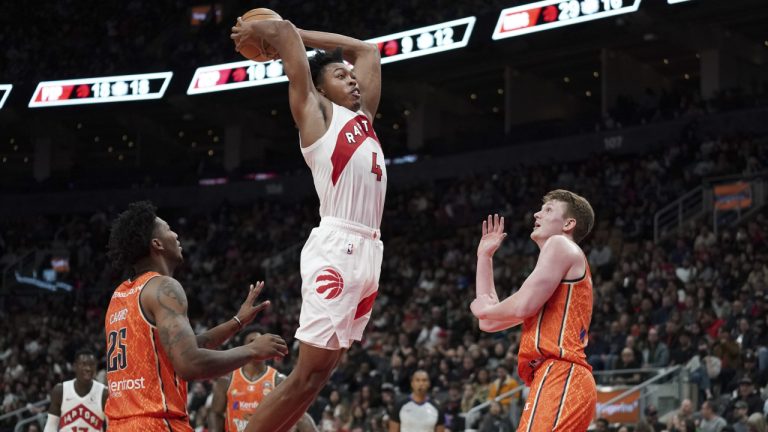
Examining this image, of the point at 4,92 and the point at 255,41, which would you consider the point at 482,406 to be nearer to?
the point at 255,41

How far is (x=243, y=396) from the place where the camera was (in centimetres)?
950

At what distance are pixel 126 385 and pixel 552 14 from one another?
19.7 m

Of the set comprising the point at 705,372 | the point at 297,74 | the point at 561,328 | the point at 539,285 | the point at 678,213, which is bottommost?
the point at 705,372

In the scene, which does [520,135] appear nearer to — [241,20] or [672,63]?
[672,63]

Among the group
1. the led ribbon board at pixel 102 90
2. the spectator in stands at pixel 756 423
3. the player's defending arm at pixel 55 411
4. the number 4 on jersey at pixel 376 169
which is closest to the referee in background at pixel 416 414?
the player's defending arm at pixel 55 411

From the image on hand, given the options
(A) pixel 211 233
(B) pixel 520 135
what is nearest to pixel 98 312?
(A) pixel 211 233

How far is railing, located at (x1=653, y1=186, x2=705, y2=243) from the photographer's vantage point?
866 inches

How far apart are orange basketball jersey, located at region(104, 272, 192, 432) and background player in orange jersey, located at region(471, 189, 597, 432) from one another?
69.0 inches

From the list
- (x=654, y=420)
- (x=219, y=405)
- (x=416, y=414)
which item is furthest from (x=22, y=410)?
(x=654, y=420)

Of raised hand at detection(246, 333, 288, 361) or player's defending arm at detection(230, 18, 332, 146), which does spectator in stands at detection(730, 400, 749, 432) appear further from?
raised hand at detection(246, 333, 288, 361)

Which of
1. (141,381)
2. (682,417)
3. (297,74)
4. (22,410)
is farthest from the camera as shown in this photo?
(22,410)

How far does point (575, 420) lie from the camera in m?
5.45

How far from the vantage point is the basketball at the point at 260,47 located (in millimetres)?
5742

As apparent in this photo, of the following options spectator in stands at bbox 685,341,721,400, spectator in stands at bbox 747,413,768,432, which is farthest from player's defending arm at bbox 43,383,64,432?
spectator in stands at bbox 685,341,721,400
